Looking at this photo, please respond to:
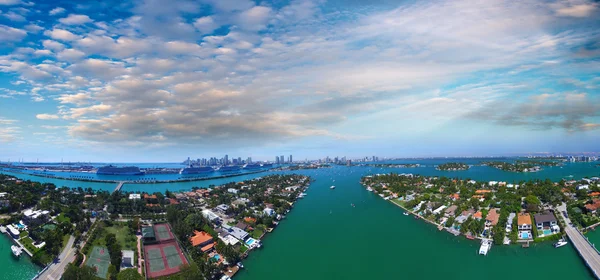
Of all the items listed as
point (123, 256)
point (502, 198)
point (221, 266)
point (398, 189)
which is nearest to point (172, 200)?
point (123, 256)

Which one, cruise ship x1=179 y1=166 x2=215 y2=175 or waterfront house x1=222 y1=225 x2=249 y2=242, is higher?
cruise ship x1=179 y1=166 x2=215 y2=175

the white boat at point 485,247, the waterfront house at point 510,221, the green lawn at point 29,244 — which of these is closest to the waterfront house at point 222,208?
the green lawn at point 29,244

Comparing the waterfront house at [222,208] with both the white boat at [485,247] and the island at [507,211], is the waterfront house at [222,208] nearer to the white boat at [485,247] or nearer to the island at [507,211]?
the island at [507,211]

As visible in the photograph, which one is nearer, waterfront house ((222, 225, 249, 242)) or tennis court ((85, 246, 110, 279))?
tennis court ((85, 246, 110, 279))

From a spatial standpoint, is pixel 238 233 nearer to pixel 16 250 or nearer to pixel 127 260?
pixel 127 260

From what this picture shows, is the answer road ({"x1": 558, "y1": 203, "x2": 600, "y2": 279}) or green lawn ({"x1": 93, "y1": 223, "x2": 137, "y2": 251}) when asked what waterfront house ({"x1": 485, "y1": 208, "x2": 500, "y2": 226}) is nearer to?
road ({"x1": 558, "y1": 203, "x2": 600, "y2": 279})

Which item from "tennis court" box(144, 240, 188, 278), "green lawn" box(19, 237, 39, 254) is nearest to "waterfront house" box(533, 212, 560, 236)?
"tennis court" box(144, 240, 188, 278)

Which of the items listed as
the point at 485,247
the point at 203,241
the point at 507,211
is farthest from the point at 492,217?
the point at 203,241
